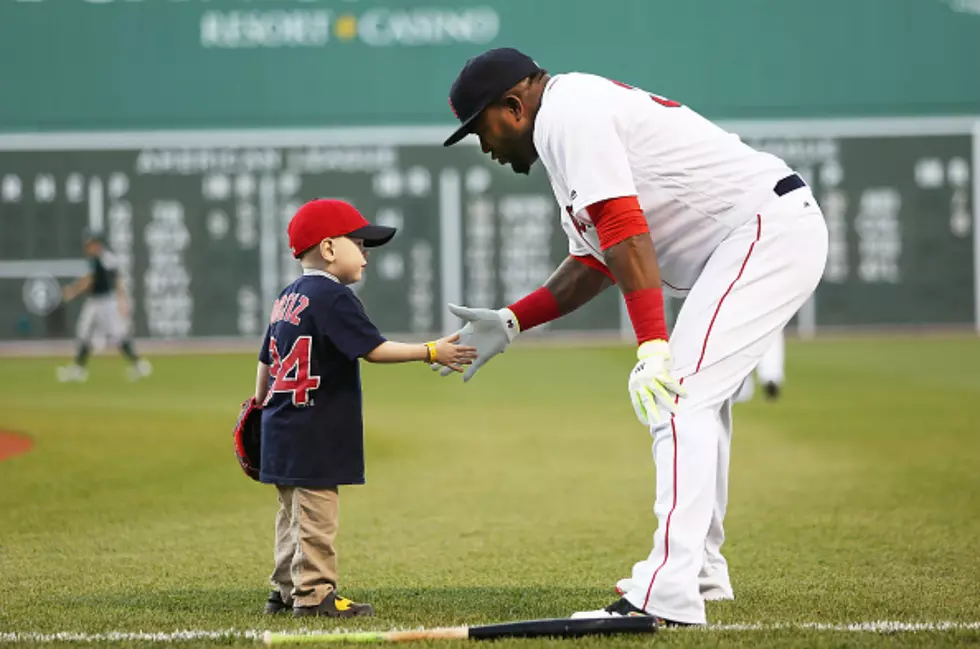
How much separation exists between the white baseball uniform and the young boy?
0.75 metres

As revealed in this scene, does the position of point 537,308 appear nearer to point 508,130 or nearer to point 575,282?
point 575,282

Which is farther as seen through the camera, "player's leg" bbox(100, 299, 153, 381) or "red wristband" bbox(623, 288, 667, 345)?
"player's leg" bbox(100, 299, 153, 381)

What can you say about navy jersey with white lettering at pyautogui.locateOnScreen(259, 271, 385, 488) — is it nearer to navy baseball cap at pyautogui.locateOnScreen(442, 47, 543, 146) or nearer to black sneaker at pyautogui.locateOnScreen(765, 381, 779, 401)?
navy baseball cap at pyautogui.locateOnScreen(442, 47, 543, 146)

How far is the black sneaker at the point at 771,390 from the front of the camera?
13.9 m

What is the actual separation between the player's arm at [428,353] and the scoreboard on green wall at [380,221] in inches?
695

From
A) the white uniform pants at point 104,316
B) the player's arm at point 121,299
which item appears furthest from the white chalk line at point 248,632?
the white uniform pants at point 104,316

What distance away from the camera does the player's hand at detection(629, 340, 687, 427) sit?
372 cm

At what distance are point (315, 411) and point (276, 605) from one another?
0.66 metres

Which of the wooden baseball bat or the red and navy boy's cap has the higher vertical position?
the red and navy boy's cap

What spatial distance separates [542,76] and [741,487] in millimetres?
4488

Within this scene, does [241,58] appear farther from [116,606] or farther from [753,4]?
[116,606]

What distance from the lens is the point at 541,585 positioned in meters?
4.80

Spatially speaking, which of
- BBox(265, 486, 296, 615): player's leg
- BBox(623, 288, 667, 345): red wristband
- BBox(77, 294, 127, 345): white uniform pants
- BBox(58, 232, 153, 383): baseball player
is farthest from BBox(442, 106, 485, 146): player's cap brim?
BBox(77, 294, 127, 345): white uniform pants

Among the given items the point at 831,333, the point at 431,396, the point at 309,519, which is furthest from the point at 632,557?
the point at 831,333
